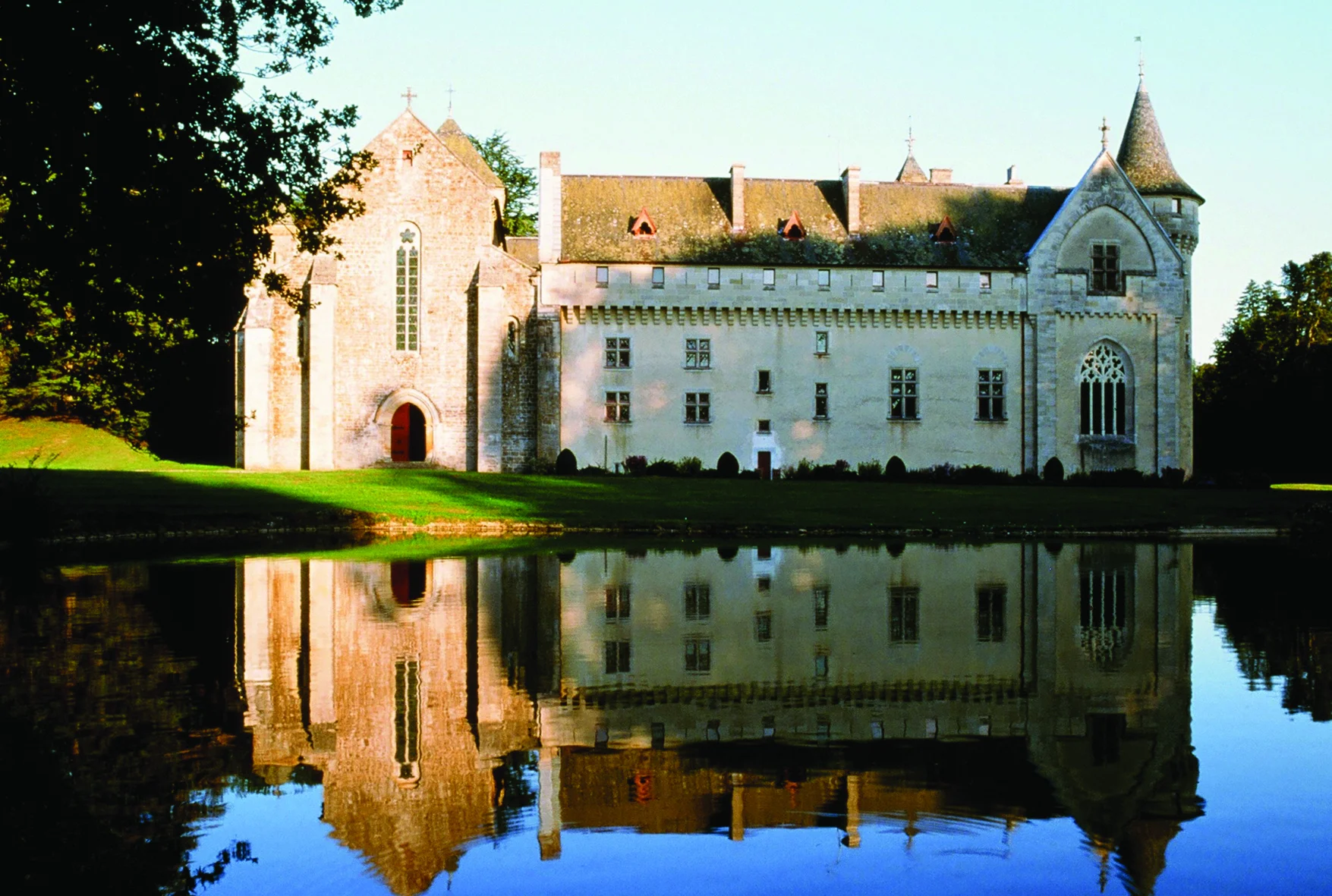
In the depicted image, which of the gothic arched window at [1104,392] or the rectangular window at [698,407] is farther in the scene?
the gothic arched window at [1104,392]

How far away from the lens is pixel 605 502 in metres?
35.5

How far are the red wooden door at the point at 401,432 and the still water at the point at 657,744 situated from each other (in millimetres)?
31636

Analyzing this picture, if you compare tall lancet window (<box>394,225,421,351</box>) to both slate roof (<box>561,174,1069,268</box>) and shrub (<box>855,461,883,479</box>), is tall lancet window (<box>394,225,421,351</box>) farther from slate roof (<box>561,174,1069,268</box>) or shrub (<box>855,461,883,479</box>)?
shrub (<box>855,461,883,479</box>)

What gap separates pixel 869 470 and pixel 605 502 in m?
17.4

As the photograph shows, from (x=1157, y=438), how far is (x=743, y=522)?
26965mm

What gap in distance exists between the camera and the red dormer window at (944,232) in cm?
5253

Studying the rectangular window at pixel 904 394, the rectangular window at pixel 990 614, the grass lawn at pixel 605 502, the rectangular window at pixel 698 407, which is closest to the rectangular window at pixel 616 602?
the rectangular window at pixel 990 614

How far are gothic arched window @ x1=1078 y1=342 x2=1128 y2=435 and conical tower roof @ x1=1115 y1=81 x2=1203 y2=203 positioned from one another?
23.2ft

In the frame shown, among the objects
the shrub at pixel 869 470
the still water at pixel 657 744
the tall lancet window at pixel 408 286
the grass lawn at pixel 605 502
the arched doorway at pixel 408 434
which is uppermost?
the tall lancet window at pixel 408 286

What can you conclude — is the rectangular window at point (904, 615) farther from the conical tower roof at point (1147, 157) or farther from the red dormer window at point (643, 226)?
the conical tower roof at point (1147, 157)

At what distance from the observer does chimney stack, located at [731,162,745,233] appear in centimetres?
5166

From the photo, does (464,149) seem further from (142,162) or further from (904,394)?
(142,162)

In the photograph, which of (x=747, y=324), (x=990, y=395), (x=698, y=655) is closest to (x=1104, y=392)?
(x=990, y=395)

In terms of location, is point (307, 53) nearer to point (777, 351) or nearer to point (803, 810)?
point (803, 810)
